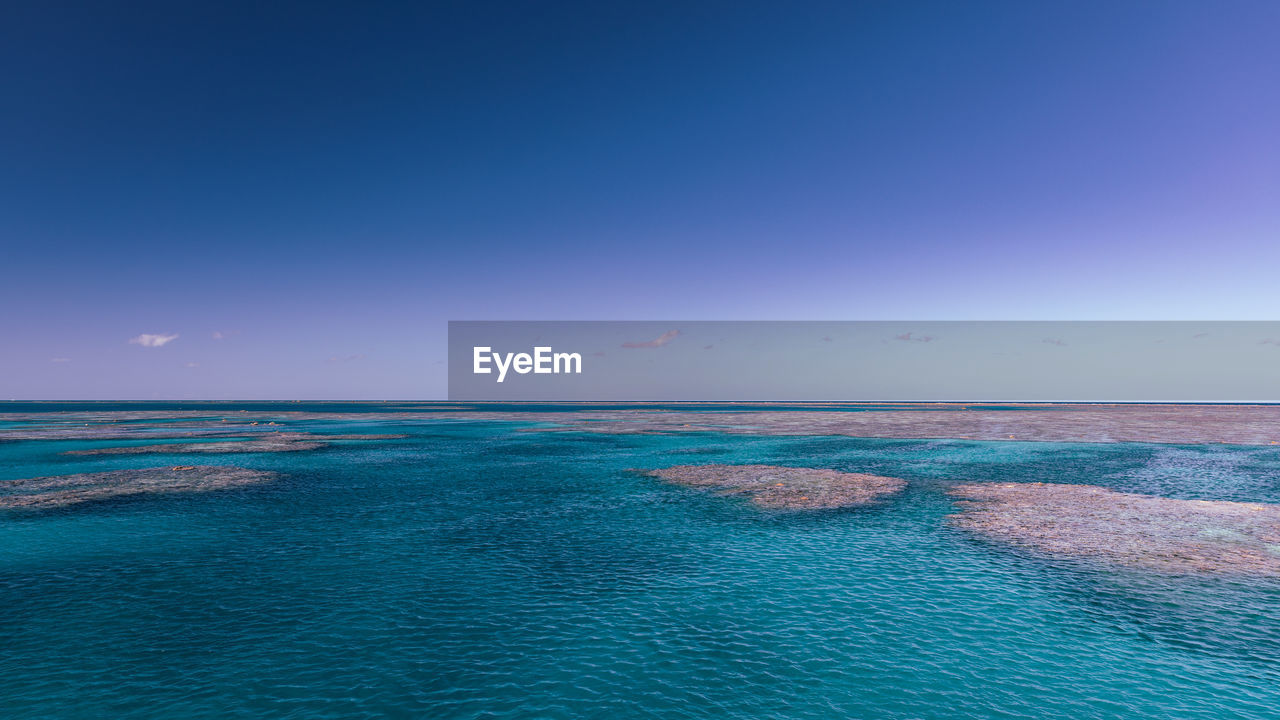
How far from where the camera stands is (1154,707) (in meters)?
21.0

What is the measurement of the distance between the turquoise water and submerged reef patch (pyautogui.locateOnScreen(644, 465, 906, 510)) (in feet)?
12.0

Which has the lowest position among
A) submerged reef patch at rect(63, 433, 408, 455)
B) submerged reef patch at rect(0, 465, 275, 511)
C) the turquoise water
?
the turquoise water

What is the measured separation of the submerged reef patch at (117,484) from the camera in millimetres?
55000

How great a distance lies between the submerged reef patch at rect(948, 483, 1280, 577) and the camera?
36375 millimetres

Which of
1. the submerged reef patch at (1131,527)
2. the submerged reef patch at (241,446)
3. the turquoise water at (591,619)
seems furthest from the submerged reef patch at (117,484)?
the submerged reef patch at (1131,527)

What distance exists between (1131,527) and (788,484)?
27015mm

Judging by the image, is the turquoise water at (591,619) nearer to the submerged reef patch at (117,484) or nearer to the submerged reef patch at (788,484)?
the submerged reef patch at (788,484)

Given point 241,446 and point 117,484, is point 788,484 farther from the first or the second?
point 241,446

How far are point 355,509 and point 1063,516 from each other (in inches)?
2164

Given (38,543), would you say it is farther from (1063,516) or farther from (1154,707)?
(1063,516)

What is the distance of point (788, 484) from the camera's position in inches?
2485

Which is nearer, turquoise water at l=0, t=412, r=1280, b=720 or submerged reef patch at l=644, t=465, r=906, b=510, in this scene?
turquoise water at l=0, t=412, r=1280, b=720

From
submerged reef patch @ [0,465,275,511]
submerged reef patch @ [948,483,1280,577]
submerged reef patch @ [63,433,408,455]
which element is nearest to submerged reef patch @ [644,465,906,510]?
submerged reef patch @ [948,483,1280,577]

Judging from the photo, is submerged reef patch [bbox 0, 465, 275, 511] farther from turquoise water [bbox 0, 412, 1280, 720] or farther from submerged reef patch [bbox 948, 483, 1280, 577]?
submerged reef patch [bbox 948, 483, 1280, 577]
